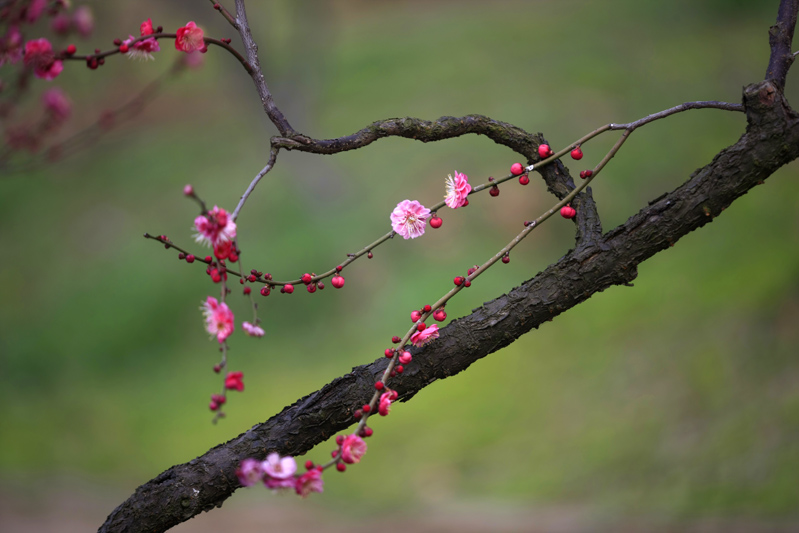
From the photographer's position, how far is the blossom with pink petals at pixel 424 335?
90 cm

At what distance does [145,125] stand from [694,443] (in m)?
4.35

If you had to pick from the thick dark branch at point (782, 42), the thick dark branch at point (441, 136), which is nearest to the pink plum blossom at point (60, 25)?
the thick dark branch at point (441, 136)

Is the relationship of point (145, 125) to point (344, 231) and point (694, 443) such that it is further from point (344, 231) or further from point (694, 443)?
point (694, 443)

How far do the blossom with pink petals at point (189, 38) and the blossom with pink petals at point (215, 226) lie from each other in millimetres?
300

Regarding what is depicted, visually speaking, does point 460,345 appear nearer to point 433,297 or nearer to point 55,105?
point 55,105

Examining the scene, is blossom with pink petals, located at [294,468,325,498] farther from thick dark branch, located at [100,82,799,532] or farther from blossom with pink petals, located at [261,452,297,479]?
thick dark branch, located at [100,82,799,532]

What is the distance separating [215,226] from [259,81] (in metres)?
0.29

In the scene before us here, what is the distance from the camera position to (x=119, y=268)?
11.7 ft

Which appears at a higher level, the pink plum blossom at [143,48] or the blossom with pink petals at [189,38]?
the pink plum blossom at [143,48]

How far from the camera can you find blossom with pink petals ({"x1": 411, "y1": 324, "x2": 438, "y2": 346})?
903mm

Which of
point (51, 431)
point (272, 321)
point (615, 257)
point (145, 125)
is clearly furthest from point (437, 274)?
point (145, 125)

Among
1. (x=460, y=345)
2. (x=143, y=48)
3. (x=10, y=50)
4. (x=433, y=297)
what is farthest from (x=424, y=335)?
(x=433, y=297)

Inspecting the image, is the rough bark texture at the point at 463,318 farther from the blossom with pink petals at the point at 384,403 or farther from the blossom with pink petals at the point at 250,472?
the blossom with pink petals at the point at 250,472

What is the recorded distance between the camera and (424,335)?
35.5 inches
